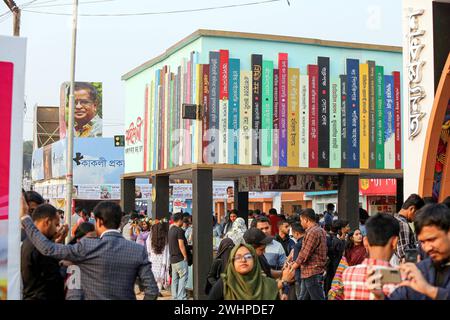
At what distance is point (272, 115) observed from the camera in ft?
49.8

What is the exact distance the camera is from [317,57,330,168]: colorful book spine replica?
612 inches

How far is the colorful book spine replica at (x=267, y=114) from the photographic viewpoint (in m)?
15.1

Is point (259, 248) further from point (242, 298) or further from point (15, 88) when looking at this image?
point (15, 88)

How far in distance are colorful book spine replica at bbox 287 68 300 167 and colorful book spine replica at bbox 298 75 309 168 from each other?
91mm

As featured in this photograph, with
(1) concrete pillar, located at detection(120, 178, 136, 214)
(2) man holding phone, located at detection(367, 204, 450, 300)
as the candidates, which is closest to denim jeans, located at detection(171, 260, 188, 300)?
(1) concrete pillar, located at detection(120, 178, 136, 214)

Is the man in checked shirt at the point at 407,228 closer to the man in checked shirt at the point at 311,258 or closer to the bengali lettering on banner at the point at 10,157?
the man in checked shirt at the point at 311,258

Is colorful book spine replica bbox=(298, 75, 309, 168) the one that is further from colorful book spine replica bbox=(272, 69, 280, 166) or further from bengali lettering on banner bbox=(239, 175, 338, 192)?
bengali lettering on banner bbox=(239, 175, 338, 192)

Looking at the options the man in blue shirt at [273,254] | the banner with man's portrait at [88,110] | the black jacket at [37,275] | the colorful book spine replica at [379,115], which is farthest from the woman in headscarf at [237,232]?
the banner with man's portrait at [88,110]

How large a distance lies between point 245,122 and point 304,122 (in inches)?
53.2

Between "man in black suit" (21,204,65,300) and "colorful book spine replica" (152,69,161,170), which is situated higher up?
"colorful book spine replica" (152,69,161,170)

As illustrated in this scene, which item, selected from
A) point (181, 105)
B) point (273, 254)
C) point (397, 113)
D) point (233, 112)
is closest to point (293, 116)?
point (233, 112)

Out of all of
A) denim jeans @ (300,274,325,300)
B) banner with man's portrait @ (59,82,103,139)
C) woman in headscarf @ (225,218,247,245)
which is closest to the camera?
denim jeans @ (300,274,325,300)
